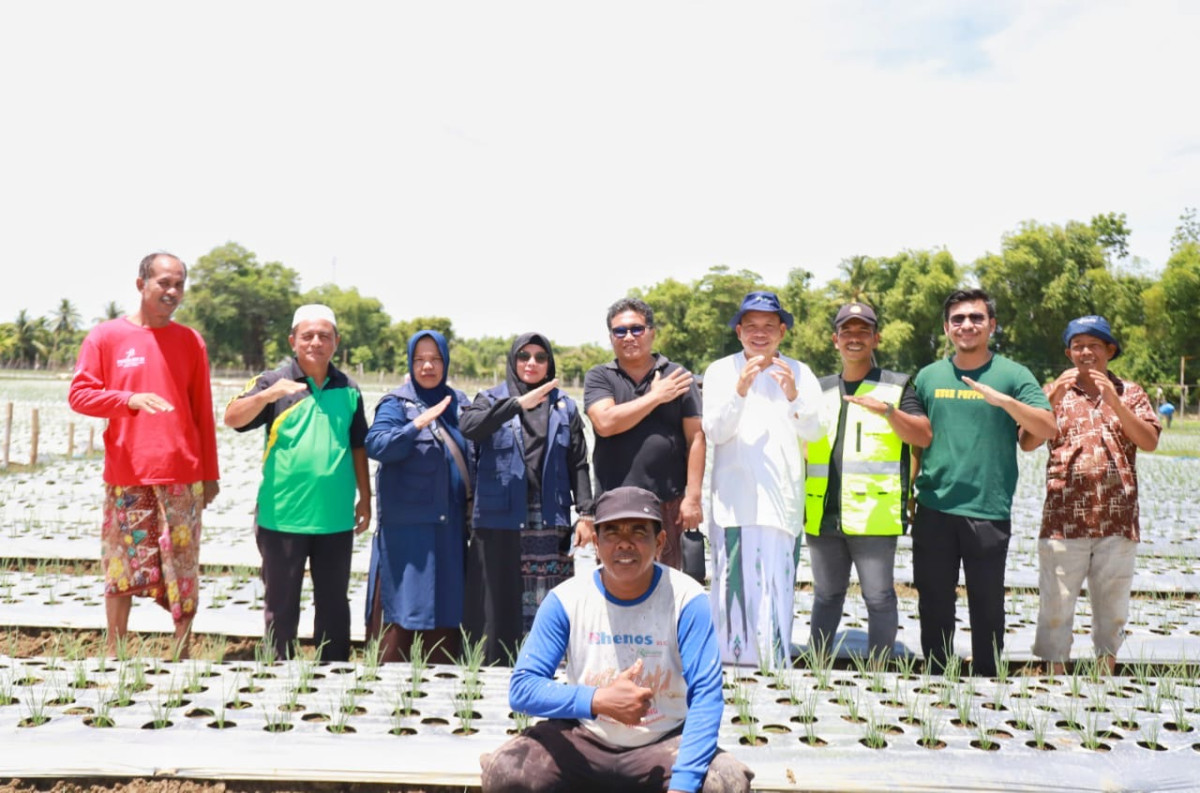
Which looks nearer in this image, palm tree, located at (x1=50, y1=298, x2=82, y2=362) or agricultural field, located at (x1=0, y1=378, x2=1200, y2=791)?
agricultural field, located at (x1=0, y1=378, x2=1200, y2=791)

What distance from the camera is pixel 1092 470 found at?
14.1 feet

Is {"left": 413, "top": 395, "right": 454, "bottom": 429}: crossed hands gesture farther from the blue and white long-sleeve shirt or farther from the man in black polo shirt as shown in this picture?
the blue and white long-sleeve shirt

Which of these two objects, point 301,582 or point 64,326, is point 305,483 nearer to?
point 301,582

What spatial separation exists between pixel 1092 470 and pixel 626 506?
2.98 m

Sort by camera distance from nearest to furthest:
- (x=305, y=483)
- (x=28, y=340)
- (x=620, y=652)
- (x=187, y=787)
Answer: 1. (x=620, y=652)
2. (x=187, y=787)
3. (x=305, y=483)
4. (x=28, y=340)

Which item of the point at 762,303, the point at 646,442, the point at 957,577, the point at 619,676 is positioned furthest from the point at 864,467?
the point at 619,676

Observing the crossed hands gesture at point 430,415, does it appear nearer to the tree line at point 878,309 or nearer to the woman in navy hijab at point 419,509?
the woman in navy hijab at point 419,509

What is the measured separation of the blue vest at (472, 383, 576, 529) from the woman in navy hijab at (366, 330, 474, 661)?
18 cm

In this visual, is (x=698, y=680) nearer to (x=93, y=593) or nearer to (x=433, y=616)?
(x=433, y=616)

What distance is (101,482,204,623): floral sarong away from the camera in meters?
4.07

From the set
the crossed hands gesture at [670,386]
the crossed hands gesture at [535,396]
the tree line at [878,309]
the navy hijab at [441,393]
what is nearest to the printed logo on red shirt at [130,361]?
the navy hijab at [441,393]

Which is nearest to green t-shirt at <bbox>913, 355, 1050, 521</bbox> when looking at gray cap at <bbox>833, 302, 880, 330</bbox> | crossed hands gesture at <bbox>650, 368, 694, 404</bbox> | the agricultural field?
gray cap at <bbox>833, 302, 880, 330</bbox>

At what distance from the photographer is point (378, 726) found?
3.17 meters

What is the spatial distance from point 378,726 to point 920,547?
2668 millimetres
